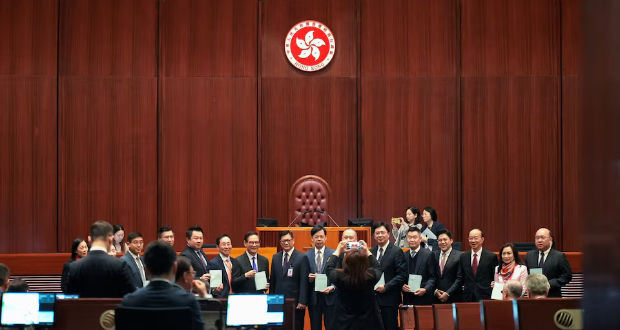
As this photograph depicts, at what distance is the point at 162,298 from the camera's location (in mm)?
2771

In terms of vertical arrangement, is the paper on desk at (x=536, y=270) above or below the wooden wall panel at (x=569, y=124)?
below

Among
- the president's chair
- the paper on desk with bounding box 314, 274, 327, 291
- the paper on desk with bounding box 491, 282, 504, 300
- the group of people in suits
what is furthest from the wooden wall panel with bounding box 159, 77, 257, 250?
the president's chair

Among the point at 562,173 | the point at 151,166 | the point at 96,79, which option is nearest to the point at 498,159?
the point at 562,173

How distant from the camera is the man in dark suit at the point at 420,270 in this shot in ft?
22.5

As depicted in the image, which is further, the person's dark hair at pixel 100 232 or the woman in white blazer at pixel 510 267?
the woman in white blazer at pixel 510 267

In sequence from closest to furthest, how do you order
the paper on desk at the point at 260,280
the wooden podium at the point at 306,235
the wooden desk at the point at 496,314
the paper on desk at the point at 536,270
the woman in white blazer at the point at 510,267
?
the wooden desk at the point at 496,314, the woman in white blazer at the point at 510,267, the paper on desk at the point at 536,270, the paper on desk at the point at 260,280, the wooden podium at the point at 306,235

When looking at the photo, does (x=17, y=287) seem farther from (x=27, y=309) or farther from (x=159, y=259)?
(x=159, y=259)

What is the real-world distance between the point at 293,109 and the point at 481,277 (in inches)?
197

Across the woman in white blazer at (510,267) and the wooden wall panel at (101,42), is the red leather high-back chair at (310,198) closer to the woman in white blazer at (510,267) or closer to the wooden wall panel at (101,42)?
the wooden wall panel at (101,42)


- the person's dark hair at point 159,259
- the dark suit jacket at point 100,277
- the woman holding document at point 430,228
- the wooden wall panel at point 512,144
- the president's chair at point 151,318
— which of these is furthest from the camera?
the wooden wall panel at point 512,144

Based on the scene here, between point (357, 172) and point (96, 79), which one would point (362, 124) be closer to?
point (357, 172)

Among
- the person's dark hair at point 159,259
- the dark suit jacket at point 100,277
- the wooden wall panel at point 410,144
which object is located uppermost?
the wooden wall panel at point 410,144

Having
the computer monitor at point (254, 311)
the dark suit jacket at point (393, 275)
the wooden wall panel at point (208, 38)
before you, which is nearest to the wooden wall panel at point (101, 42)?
the wooden wall panel at point (208, 38)

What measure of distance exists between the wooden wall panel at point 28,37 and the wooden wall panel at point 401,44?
483cm
